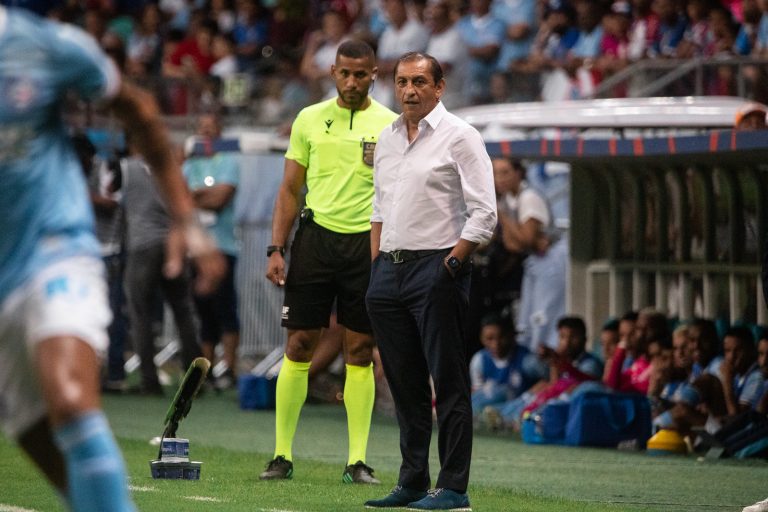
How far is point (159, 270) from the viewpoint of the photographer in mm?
15203

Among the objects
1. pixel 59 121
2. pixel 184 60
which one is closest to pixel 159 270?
pixel 184 60

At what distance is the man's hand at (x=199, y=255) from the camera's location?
455cm

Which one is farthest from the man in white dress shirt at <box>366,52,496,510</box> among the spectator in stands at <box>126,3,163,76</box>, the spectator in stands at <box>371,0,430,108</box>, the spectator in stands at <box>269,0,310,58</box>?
the spectator in stands at <box>126,3,163,76</box>

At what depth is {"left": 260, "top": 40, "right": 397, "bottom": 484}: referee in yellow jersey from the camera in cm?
891

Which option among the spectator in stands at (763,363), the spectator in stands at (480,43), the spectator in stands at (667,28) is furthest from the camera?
the spectator in stands at (480,43)

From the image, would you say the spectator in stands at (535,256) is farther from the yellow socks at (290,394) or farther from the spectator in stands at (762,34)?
the yellow socks at (290,394)

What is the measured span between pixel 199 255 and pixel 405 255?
312cm

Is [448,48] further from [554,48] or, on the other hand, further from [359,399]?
[359,399]

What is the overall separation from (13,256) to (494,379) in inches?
347

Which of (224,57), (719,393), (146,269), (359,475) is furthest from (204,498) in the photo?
(224,57)

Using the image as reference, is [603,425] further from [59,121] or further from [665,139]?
[59,121]

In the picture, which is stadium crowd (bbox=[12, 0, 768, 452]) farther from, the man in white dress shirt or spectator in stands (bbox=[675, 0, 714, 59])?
the man in white dress shirt

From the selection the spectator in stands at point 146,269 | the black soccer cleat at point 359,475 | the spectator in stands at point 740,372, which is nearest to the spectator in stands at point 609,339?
the spectator in stands at point 740,372

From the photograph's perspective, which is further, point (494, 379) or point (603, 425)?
point (494, 379)
